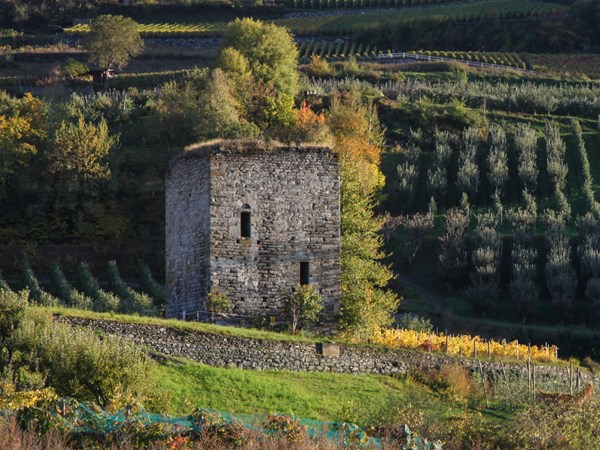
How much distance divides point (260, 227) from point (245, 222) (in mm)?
463

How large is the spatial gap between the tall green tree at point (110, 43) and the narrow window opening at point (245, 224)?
185ft

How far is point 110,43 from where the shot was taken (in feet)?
332

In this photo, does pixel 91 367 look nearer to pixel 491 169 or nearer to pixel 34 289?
pixel 34 289

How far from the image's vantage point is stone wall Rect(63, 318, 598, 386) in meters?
39.3

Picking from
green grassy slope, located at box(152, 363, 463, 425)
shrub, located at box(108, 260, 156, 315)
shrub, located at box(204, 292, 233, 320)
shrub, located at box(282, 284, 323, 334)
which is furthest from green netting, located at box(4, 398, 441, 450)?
shrub, located at box(108, 260, 156, 315)

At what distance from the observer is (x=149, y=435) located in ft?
95.4

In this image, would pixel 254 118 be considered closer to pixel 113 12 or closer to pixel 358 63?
pixel 358 63

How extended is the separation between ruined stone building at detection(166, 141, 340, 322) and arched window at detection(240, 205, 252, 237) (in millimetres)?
28

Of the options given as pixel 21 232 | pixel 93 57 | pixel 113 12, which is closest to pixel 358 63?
pixel 93 57

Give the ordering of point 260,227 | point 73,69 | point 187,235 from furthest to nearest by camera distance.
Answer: point 73,69, point 187,235, point 260,227

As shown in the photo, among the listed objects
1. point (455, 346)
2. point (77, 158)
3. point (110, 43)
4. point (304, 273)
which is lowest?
point (455, 346)

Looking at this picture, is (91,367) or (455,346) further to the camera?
(455,346)

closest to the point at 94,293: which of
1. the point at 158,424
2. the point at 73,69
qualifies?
the point at 158,424

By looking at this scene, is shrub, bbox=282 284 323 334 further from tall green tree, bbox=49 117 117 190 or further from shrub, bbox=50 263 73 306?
tall green tree, bbox=49 117 117 190
